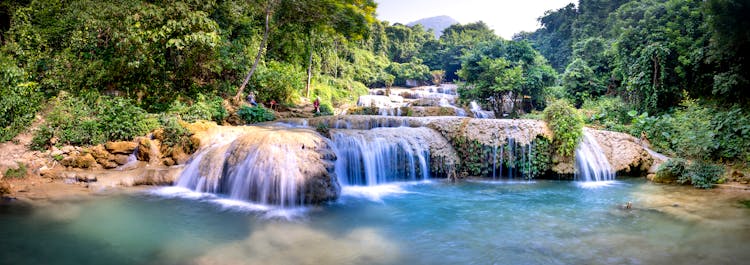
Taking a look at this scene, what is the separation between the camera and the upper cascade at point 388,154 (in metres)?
9.13

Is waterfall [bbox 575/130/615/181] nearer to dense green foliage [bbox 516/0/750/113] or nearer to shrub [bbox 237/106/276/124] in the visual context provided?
dense green foliage [bbox 516/0/750/113]

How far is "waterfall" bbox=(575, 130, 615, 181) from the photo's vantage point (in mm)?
9914

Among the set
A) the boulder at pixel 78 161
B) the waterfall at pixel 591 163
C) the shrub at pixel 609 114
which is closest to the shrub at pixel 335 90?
the shrub at pixel 609 114

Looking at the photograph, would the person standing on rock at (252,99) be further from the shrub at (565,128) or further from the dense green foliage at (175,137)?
the shrub at (565,128)

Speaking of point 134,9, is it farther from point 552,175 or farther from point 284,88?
point 552,175

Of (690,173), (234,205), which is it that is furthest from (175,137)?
(690,173)

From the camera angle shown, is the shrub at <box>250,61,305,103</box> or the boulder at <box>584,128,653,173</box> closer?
the boulder at <box>584,128,653,173</box>

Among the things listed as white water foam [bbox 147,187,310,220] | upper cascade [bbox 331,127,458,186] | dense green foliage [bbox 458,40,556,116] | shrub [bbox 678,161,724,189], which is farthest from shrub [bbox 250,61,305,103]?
shrub [bbox 678,161,724,189]

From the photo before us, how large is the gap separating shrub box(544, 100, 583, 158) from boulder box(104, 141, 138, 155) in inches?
448

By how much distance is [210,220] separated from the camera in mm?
5852

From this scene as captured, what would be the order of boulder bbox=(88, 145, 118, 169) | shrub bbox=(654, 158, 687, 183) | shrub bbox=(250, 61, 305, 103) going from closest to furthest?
boulder bbox=(88, 145, 118, 169), shrub bbox=(654, 158, 687, 183), shrub bbox=(250, 61, 305, 103)

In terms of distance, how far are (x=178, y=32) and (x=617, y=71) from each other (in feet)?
66.6

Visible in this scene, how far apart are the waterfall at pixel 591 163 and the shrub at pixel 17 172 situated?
527 inches

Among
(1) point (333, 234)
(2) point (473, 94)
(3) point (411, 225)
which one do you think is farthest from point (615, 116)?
(1) point (333, 234)
